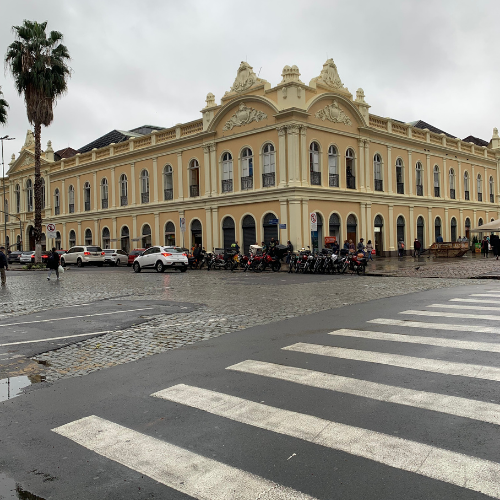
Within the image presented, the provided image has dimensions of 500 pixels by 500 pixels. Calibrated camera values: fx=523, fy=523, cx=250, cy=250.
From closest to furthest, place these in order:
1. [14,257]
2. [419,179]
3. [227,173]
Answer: [227,173] → [419,179] → [14,257]

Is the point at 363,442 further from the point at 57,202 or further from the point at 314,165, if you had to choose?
the point at 57,202

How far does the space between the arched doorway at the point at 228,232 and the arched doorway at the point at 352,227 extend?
7850 millimetres

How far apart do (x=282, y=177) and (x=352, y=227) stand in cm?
690

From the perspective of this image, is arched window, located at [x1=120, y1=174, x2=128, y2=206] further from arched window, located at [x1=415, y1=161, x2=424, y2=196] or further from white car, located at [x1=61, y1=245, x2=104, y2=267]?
arched window, located at [x1=415, y1=161, x2=424, y2=196]

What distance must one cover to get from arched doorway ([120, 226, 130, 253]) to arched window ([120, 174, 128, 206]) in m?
2.17

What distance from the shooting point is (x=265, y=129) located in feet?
109

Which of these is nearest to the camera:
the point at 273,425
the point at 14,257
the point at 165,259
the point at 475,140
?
the point at 273,425

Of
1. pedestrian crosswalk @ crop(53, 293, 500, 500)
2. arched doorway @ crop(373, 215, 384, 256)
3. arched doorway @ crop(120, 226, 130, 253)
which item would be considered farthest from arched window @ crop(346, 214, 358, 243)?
pedestrian crosswalk @ crop(53, 293, 500, 500)

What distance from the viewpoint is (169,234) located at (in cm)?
4147

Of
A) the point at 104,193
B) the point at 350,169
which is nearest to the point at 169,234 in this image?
the point at 104,193

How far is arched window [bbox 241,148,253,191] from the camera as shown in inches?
1361

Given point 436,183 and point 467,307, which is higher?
point 436,183

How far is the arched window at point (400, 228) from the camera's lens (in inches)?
1577

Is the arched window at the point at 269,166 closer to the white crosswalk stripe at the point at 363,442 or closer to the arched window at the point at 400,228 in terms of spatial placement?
the arched window at the point at 400,228
